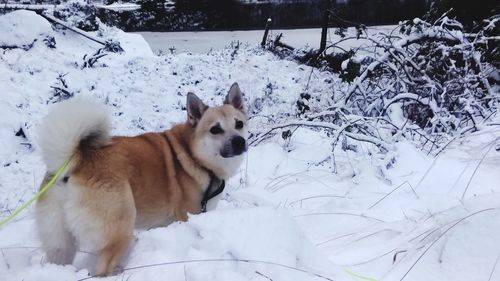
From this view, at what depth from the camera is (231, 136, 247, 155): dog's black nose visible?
347 cm

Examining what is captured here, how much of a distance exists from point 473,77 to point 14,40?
8870 mm

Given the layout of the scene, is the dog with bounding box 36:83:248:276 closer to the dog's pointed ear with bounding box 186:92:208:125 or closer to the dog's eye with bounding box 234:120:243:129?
the dog's pointed ear with bounding box 186:92:208:125

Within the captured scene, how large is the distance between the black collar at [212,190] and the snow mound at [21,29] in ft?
25.0

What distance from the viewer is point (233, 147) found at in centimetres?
346

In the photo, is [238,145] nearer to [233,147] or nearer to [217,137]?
[233,147]

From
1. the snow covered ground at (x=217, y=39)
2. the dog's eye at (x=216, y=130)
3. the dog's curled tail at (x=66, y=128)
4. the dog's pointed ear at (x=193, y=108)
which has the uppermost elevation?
the dog's curled tail at (x=66, y=128)

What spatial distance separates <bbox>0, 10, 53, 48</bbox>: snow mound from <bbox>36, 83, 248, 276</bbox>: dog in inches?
295

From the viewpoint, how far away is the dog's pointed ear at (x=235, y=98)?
154 inches

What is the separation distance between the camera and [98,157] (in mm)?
2582

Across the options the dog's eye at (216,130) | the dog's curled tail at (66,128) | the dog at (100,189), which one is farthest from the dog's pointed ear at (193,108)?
the dog's curled tail at (66,128)

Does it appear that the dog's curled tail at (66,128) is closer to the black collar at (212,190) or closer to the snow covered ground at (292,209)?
the snow covered ground at (292,209)

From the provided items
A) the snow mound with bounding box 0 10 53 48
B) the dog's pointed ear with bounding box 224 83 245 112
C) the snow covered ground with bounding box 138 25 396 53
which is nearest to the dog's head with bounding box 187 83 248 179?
the dog's pointed ear with bounding box 224 83 245 112

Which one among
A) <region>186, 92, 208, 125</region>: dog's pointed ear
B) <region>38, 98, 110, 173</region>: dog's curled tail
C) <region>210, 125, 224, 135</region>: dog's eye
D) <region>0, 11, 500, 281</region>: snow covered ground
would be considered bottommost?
<region>0, 11, 500, 281</region>: snow covered ground

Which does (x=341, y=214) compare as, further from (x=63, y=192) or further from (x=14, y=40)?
(x=14, y=40)
